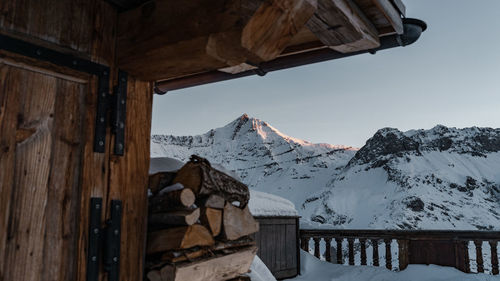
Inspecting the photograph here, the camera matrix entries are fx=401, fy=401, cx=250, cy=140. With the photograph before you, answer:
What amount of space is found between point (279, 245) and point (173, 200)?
5411 mm

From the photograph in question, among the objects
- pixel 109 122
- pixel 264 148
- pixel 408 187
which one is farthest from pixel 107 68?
pixel 264 148

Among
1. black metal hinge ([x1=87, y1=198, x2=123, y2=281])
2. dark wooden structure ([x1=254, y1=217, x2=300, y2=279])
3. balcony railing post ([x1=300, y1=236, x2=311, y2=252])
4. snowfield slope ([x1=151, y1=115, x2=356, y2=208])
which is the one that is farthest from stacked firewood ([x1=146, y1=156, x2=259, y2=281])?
snowfield slope ([x1=151, y1=115, x2=356, y2=208])

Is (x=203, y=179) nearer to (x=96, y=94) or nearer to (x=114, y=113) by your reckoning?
(x=114, y=113)

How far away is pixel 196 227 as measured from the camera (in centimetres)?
270

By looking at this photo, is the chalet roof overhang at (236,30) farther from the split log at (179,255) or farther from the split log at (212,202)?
the split log at (179,255)

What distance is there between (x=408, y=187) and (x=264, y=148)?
63125 mm

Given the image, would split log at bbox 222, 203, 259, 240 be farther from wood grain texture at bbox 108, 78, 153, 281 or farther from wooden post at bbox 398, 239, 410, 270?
wooden post at bbox 398, 239, 410, 270

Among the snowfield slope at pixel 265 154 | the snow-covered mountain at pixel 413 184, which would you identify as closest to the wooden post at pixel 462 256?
the snow-covered mountain at pixel 413 184

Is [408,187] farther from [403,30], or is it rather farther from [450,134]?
[403,30]

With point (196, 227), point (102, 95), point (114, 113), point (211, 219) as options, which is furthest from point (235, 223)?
point (102, 95)

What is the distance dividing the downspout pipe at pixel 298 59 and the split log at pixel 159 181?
4.05 ft

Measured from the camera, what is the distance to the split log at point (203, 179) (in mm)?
2820

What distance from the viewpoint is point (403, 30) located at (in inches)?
108

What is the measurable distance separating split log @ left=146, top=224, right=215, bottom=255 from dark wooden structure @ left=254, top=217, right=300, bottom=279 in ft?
14.9
